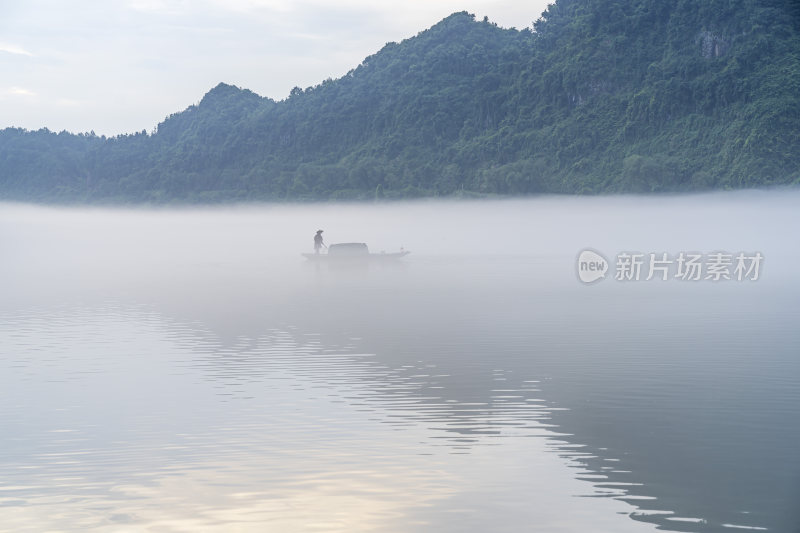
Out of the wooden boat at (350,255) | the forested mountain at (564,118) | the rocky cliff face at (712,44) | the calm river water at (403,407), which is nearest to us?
the calm river water at (403,407)

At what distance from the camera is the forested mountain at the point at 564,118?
133250 millimetres

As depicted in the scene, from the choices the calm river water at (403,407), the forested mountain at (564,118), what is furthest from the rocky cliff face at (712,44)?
the calm river water at (403,407)

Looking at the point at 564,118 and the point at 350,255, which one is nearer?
the point at 350,255

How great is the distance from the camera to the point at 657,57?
157 m

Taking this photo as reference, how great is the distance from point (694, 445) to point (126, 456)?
827 cm

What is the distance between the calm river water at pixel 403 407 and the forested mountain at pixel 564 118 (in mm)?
91097

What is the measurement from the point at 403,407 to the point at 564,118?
147984 mm

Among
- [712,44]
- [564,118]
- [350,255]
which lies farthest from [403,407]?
[564,118]

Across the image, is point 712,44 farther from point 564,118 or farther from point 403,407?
point 403,407

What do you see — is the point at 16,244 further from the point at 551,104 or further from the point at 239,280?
the point at 551,104

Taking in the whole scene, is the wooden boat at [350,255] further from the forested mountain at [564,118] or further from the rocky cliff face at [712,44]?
the rocky cliff face at [712,44]

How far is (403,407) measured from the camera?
17.7 m

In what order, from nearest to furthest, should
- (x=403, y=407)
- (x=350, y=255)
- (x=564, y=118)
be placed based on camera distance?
(x=403, y=407) < (x=350, y=255) < (x=564, y=118)

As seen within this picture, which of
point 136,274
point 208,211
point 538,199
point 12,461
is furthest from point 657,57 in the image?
point 12,461
